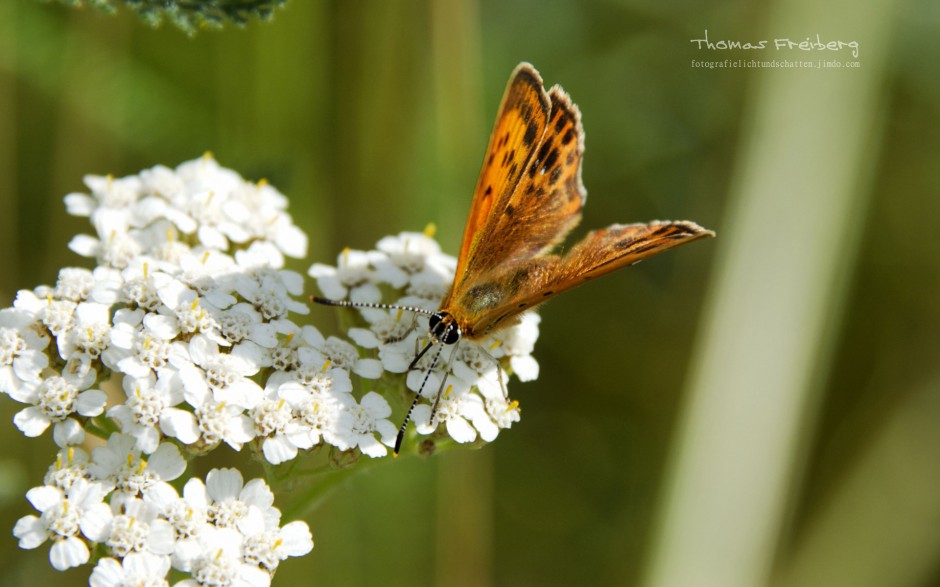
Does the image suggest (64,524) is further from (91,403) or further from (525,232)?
(525,232)

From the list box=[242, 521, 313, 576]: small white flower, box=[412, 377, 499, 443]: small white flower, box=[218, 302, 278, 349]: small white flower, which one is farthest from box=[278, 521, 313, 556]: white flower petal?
box=[218, 302, 278, 349]: small white flower

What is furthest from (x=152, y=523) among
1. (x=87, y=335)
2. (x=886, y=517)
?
(x=886, y=517)

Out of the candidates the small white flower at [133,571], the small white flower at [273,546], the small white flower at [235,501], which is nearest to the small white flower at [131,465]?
the small white flower at [235,501]

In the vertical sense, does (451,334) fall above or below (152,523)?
above

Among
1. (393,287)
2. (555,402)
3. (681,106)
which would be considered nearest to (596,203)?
(681,106)

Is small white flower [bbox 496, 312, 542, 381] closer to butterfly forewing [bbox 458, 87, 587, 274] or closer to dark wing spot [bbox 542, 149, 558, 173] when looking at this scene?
butterfly forewing [bbox 458, 87, 587, 274]

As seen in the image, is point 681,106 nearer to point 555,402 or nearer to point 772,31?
point 772,31

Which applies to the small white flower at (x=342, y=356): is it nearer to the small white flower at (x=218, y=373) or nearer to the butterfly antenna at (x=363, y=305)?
the butterfly antenna at (x=363, y=305)
